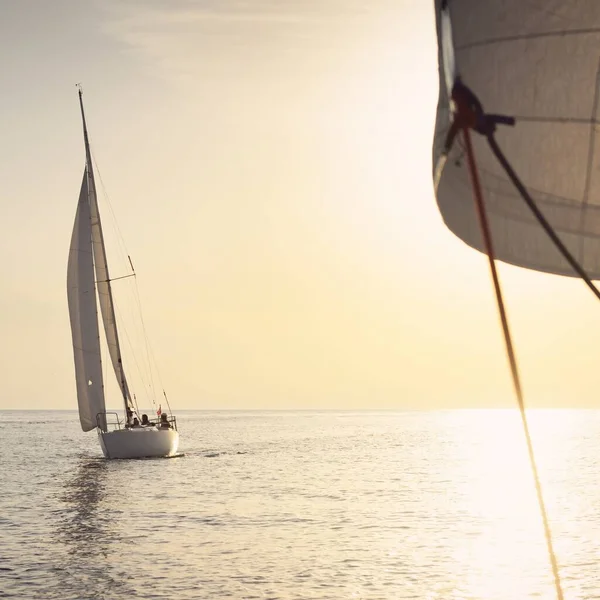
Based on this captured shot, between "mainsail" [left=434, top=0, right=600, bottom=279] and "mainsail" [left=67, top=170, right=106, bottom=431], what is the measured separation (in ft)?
175

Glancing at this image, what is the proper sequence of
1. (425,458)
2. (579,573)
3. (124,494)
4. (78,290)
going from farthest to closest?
(425,458) → (78,290) → (124,494) → (579,573)

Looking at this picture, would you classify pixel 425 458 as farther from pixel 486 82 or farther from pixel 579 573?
pixel 486 82

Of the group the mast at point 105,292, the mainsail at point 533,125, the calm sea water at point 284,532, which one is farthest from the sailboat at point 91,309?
the mainsail at point 533,125

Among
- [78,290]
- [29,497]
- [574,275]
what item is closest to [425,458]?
[78,290]

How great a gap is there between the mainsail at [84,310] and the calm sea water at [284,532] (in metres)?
4.40

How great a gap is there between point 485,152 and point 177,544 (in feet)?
91.8

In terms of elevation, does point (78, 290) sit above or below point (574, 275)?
above

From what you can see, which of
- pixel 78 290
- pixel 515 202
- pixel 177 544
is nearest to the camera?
pixel 515 202

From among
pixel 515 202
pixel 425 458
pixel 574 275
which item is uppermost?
pixel 515 202

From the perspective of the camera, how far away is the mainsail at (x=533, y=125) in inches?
230

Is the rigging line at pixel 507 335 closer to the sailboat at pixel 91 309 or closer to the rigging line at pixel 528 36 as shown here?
the rigging line at pixel 528 36

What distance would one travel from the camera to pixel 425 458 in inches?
3639

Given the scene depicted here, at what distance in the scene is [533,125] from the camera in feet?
20.0

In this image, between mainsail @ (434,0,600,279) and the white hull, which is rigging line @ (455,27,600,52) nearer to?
mainsail @ (434,0,600,279)
